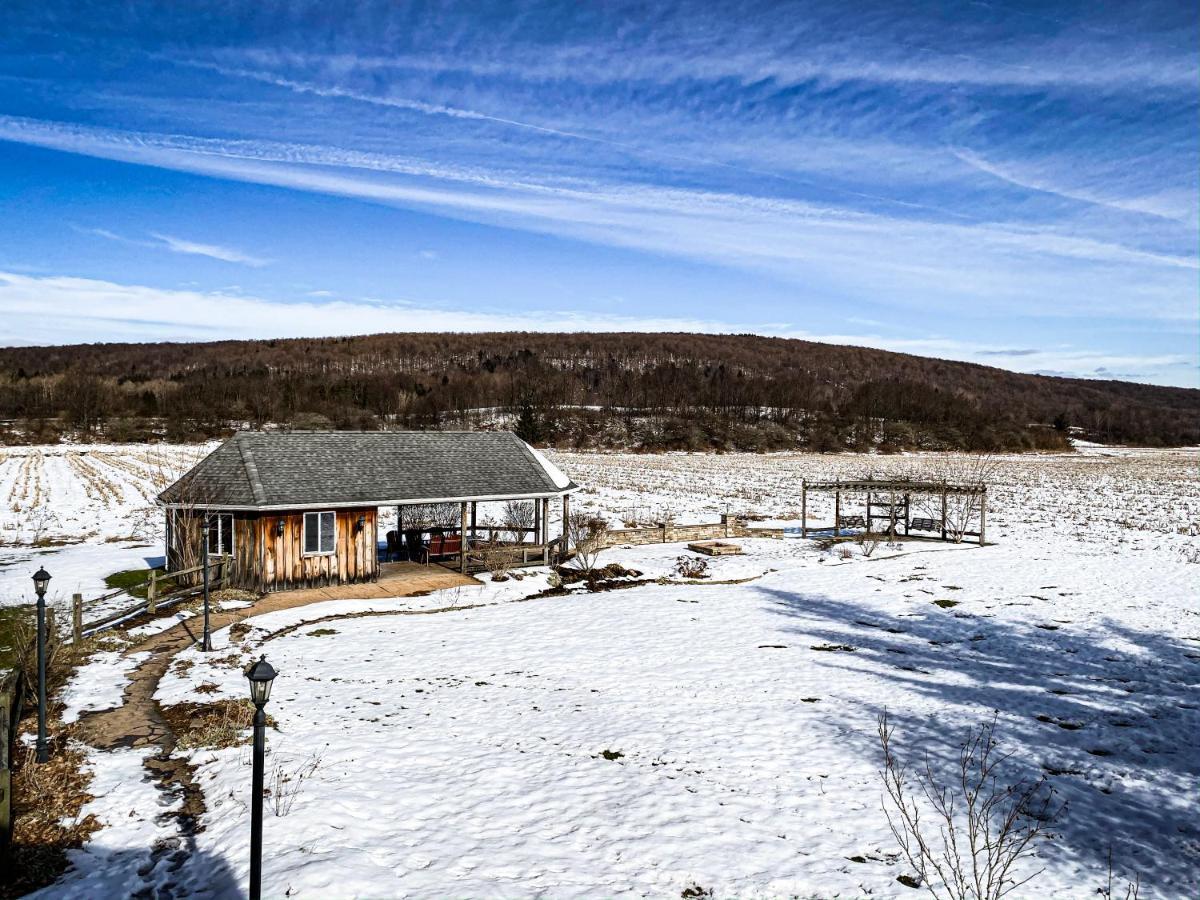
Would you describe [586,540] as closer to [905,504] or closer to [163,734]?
[905,504]

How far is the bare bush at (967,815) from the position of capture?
8180mm

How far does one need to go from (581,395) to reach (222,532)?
368 feet

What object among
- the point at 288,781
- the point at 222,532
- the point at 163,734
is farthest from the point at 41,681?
the point at 222,532

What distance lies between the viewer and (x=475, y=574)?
Result: 24.2 metres

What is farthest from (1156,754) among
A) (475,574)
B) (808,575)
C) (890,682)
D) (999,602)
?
(475,574)

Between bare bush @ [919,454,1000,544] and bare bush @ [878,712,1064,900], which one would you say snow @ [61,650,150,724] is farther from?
bare bush @ [919,454,1000,544]

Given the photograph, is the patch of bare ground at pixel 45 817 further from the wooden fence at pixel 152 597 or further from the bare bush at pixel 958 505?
the bare bush at pixel 958 505

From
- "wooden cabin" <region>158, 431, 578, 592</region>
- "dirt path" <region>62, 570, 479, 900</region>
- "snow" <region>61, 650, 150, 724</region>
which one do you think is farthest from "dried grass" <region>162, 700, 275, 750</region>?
"wooden cabin" <region>158, 431, 578, 592</region>

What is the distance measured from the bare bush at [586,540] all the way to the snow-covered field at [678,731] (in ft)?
8.59

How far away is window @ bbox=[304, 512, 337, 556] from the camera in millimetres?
21062

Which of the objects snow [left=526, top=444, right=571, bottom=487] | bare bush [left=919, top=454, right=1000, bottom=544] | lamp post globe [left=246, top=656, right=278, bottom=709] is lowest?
bare bush [left=919, top=454, right=1000, bottom=544]

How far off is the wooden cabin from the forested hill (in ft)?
175

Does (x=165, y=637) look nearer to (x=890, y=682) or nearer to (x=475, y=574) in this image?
(x=475, y=574)

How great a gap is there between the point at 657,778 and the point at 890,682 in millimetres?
6171
